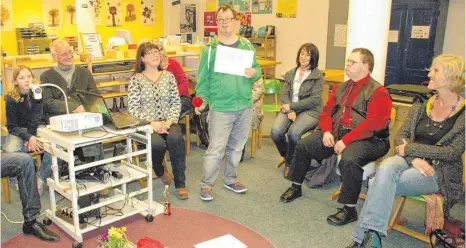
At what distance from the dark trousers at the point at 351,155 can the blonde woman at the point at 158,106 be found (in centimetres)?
96

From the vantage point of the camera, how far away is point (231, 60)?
Answer: 123 inches

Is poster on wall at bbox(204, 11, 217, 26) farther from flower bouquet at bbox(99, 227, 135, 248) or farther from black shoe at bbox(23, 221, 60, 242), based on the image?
flower bouquet at bbox(99, 227, 135, 248)

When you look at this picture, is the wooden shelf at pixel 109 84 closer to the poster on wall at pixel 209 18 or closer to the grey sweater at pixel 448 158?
the grey sweater at pixel 448 158

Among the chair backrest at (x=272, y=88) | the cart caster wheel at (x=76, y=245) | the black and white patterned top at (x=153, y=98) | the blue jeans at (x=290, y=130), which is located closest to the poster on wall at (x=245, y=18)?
the chair backrest at (x=272, y=88)

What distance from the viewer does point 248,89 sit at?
326 cm

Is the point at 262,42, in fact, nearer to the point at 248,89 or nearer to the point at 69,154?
the point at 248,89

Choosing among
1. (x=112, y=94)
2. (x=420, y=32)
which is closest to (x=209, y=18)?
(x=420, y=32)

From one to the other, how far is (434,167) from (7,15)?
783 centimetres

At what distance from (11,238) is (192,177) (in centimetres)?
156

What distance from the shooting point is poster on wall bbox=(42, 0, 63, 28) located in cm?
827

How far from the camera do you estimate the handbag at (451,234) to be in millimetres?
2586

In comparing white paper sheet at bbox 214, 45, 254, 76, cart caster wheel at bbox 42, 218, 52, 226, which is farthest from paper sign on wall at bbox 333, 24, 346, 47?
cart caster wheel at bbox 42, 218, 52, 226

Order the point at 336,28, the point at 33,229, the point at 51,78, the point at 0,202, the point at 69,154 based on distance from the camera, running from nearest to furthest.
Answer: the point at 69,154 < the point at 33,229 < the point at 0,202 < the point at 51,78 < the point at 336,28

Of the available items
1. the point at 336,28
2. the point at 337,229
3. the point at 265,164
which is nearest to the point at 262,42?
the point at 336,28
